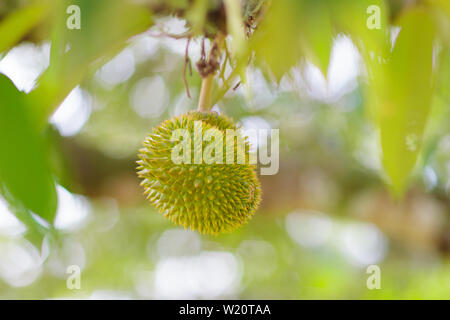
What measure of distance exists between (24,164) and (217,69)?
44cm

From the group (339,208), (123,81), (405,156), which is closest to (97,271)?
(123,81)

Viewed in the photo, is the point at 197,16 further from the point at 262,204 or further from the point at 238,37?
the point at 262,204

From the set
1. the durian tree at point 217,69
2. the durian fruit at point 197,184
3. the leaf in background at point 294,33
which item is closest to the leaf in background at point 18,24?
the durian tree at point 217,69

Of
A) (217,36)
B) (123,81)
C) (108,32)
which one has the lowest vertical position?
(108,32)

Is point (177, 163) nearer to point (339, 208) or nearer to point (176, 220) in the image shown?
point (176, 220)

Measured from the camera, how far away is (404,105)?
0.69 meters

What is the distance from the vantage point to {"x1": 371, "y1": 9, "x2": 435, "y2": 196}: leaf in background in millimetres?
688

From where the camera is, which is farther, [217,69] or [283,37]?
[217,69]

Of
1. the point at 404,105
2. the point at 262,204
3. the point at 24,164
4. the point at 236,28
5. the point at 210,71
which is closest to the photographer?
the point at 24,164

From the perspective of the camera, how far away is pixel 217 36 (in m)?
0.83

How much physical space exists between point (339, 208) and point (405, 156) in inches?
42.5

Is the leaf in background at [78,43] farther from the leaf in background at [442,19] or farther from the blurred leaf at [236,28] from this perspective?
the leaf in background at [442,19]

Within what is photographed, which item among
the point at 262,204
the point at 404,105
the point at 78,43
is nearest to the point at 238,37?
the point at 78,43

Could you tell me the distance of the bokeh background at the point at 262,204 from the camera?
164 centimetres
